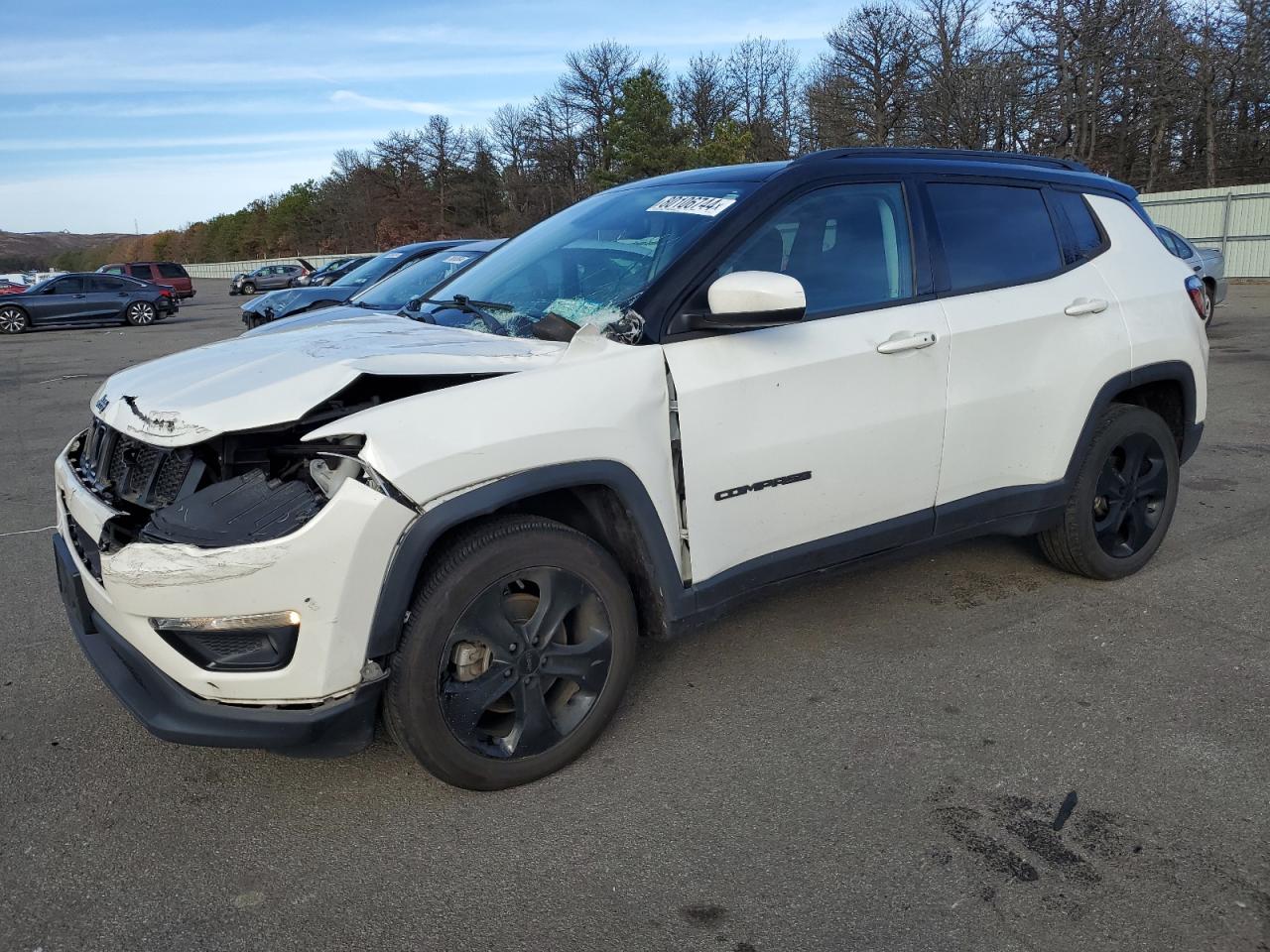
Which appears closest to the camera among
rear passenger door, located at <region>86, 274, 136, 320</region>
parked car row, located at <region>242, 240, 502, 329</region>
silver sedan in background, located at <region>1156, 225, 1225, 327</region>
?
parked car row, located at <region>242, 240, 502, 329</region>

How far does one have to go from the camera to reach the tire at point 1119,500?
421cm

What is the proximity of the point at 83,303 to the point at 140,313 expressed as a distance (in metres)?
1.39

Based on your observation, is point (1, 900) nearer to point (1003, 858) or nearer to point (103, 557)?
point (103, 557)

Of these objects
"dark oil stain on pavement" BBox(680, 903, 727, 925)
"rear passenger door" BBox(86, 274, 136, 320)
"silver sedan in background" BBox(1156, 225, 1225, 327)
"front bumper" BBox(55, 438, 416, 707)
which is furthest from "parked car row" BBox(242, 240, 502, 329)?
Result: "rear passenger door" BBox(86, 274, 136, 320)

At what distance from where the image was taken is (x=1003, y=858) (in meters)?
2.59

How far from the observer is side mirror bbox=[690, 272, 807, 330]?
2926 mm

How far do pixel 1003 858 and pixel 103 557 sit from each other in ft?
8.19

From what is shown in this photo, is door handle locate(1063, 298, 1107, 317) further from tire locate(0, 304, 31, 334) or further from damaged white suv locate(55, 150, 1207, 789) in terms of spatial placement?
tire locate(0, 304, 31, 334)

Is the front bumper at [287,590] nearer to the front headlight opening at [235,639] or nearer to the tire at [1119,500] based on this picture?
the front headlight opening at [235,639]

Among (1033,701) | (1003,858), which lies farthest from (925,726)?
(1003,858)

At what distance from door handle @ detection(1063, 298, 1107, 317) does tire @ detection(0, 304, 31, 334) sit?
1074 inches

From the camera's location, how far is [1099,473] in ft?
13.9

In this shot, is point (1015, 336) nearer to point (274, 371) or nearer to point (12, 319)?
point (274, 371)

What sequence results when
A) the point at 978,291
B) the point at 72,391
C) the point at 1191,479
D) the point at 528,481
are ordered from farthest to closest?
the point at 72,391 → the point at 1191,479 → the point at 978,291 → the point at 528,481
